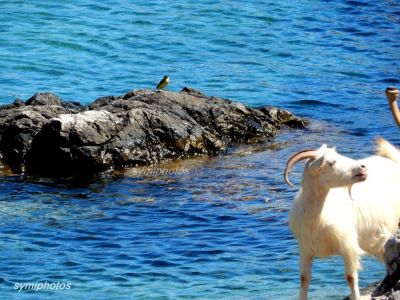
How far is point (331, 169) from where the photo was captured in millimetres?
8047

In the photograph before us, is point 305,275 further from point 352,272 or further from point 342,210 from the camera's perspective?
point 342,210

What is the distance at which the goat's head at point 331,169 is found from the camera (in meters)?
8.01

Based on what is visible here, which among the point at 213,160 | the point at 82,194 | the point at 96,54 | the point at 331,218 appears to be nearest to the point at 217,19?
the point at 96,54

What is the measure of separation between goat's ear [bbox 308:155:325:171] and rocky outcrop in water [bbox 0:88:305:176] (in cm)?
712

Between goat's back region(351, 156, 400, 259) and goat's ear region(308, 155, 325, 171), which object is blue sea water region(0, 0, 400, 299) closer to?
goat's back region(351, 156, 400, 259)

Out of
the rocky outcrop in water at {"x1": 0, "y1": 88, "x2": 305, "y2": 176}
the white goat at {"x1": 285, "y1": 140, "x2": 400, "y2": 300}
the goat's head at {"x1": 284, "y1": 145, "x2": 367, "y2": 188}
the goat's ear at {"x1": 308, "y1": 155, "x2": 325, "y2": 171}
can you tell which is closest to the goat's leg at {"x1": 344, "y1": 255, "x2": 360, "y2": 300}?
the white goat at {"x1": 285, "y1": 140, "x2": 400, "y2": 300}

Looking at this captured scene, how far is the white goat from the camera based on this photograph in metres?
8.06

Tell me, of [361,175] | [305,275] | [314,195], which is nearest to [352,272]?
[305,275]

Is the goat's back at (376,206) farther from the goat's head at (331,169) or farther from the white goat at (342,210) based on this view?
the goat's head at (331,169)

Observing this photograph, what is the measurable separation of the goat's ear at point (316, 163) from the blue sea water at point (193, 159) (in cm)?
204

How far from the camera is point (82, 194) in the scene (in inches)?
551

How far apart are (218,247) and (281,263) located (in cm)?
92

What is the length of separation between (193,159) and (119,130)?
120cm

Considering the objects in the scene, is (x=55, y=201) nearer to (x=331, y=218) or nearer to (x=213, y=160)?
(x=213, y=160)
